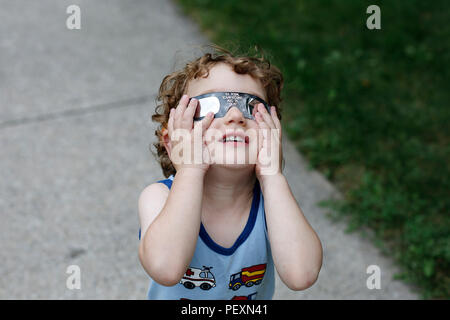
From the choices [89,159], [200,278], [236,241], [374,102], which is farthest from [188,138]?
[374,102]

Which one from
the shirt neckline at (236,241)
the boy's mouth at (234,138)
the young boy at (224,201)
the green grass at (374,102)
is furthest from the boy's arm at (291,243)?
the green grass at (374,102)

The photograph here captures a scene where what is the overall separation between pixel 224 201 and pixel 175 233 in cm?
30

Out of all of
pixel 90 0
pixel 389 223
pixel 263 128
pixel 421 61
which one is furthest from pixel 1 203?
pixel 421 61

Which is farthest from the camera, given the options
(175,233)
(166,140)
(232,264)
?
(166,140)

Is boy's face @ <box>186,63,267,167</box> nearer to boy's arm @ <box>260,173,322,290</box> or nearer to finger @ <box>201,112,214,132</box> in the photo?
finger @ <box>201,112,214,132</box>

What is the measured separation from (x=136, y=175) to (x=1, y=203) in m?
0.83

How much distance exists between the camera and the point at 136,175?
336 centimetres

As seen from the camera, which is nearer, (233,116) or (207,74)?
(233,116)

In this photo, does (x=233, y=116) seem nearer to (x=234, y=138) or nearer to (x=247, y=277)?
(x=234, y=138)

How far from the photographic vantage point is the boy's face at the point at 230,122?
1652mm

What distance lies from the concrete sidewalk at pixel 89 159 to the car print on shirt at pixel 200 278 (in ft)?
2.89

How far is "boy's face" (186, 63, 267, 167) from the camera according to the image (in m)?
1.65

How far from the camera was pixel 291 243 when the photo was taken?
64.0 inches

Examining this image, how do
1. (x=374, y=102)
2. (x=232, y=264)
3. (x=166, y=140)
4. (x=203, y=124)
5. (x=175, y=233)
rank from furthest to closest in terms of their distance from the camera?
(x=374, y=102) → (x=166, y=140) → (x=232, y=264) → (x=203, y=124) → (x=175, y=233)
